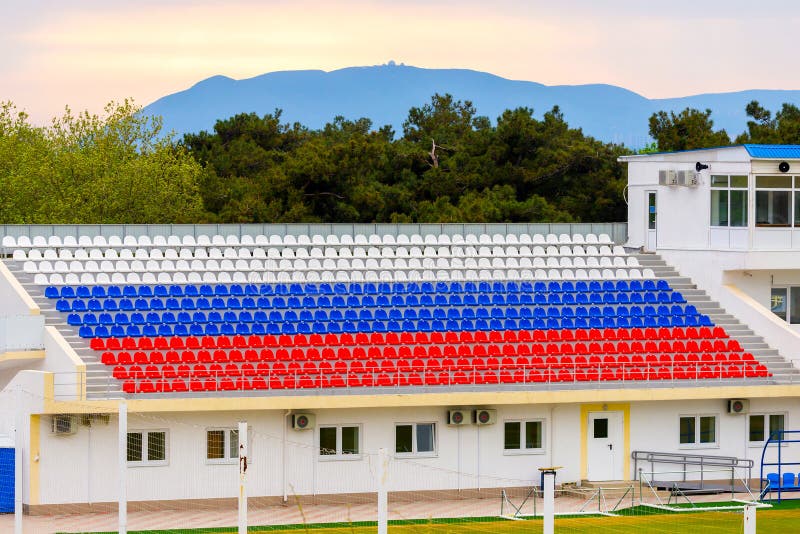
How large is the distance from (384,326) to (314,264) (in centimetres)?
424

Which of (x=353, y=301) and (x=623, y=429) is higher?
(x=353, y=301)

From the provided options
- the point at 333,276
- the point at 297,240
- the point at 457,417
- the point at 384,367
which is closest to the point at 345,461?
the point at 384,367

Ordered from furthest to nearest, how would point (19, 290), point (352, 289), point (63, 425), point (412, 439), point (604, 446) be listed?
1. point (352, 289)
2. point (19, 290)
3. point (604, 446)
4. point (412, 439)
5. point (63, 425)

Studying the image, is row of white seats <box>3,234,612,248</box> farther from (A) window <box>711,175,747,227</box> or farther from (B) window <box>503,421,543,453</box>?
(B) window <box>503,421,543,453</box>

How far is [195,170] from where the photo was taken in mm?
68625

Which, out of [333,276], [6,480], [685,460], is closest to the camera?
[6,480]

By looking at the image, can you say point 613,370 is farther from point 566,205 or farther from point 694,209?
point 566,205

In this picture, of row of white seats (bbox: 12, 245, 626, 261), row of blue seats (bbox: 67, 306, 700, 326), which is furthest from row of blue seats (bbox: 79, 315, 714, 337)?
row of white seats (bbox: 12, 245, 626, 261)

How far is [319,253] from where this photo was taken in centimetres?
4238

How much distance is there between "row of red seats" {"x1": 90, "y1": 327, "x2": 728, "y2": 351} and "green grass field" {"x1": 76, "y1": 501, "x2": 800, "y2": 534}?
→ 613 centimetres

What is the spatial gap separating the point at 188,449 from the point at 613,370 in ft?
32.5

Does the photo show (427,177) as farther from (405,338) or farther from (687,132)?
(405,338)

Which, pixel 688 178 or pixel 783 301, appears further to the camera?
pixel 688 178

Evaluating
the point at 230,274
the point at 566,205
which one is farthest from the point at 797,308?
the point at 566,205
